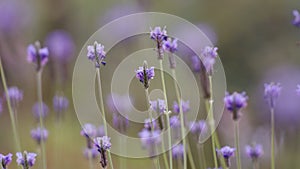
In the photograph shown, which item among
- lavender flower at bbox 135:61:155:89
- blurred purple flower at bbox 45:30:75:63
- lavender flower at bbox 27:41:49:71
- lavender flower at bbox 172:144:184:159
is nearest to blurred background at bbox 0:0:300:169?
blurred purple flower at bbox 45:30:75:63

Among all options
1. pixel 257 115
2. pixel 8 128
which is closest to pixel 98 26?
pixel 8 128

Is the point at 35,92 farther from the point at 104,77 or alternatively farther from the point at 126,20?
the point at 126,20

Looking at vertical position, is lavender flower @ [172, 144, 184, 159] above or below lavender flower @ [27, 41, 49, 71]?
below

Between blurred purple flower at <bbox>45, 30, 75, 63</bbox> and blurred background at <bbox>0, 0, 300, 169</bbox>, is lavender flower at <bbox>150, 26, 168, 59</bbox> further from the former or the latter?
blurred purple flower at <bbox>45, 30, 75, 63</bbox>

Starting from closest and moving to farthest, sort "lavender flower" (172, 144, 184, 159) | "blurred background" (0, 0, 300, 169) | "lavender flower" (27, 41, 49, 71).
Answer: "lavender flower" (27, 41, 49, 71) < "lavender flower" (172, 144, 184, 159) < "blurred background" (0, 0, 300, 169)

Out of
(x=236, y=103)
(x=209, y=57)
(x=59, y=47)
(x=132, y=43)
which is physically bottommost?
(x=236, y=103)

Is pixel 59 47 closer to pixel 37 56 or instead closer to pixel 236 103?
pixel 37 56

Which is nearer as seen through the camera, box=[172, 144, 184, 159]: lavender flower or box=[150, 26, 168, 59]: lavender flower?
box=[150, 26, 168, 59]: lavender flower

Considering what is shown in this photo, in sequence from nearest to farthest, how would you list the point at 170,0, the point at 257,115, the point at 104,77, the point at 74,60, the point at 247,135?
the point at 247,135, the point at 257,115, the point at 104,77, the point at 74,60, the point at 170,0

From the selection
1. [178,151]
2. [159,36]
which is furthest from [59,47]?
[159,36]
